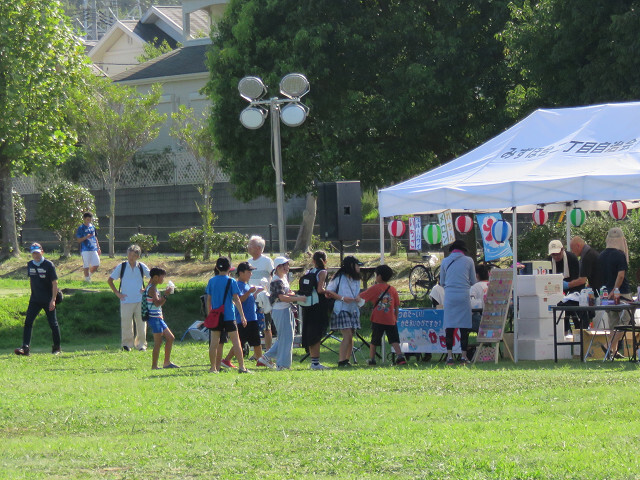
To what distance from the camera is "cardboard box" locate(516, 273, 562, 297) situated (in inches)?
618

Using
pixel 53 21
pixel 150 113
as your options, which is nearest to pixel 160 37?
pixel 150 113

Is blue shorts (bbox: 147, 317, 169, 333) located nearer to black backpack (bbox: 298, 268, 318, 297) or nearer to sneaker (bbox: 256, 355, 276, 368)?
sneaker (bbox: 256, 355, 276, 368)

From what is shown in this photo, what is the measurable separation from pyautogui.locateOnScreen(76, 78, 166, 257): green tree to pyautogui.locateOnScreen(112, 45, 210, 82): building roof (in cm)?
794

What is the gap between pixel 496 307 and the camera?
15.5 meters

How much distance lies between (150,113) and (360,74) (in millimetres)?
12978

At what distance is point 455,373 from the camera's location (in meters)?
13.6

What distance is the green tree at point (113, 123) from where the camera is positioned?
120 feet

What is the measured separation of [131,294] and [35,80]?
1412 cm

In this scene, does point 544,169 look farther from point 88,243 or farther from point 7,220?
point 7,220

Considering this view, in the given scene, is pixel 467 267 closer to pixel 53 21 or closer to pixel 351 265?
pixel 351 265

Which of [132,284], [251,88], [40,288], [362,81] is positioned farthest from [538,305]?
[362,81]

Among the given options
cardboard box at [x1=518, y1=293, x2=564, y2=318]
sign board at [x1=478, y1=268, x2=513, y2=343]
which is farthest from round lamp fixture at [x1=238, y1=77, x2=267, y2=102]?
cardboard box at [x1=518, y1=293, x2=564, y2=318]

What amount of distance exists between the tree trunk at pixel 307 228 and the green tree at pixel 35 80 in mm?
8061

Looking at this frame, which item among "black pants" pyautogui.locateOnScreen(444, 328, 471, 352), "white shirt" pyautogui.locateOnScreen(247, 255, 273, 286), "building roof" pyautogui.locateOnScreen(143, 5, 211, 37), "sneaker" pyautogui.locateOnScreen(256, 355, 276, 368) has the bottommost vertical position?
"sneaker" pyautogui.locateOnScreen(256, 355, 276, 368)
